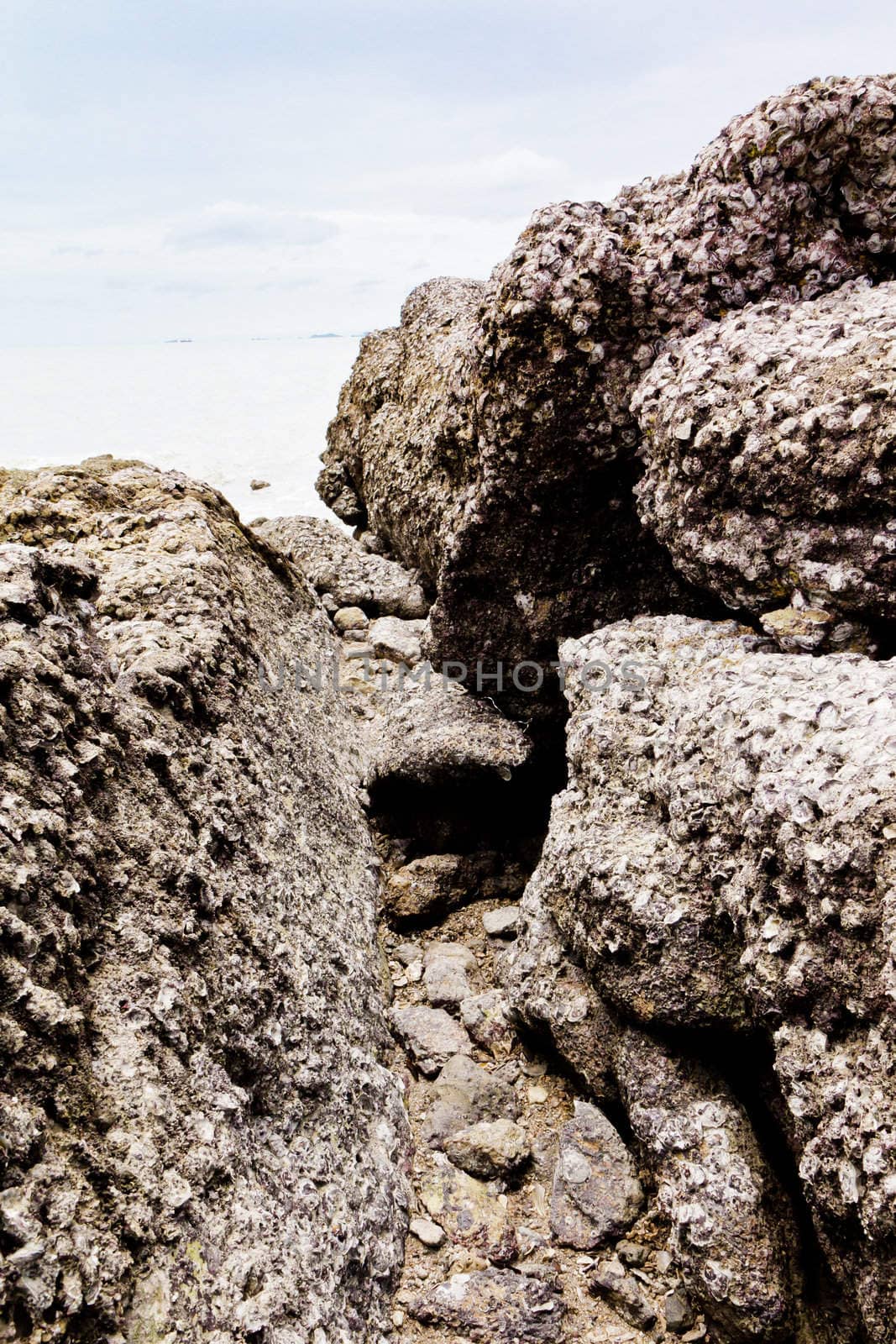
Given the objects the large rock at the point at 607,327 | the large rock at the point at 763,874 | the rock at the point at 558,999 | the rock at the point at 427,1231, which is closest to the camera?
the large rock at the point at 763,874

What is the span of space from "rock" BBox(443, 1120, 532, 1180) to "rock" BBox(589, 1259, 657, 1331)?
0.60 m

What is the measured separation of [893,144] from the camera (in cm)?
449

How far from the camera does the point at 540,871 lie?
201 inches

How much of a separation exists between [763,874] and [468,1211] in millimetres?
2221

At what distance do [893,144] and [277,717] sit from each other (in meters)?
4.93

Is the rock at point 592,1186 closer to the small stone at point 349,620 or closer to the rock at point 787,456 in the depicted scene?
the rock at point 787,456

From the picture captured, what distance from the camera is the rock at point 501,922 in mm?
5781

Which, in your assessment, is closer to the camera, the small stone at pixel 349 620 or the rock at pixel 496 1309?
the rock at pixel 496 1309

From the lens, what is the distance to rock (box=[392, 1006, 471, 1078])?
4.73 meters

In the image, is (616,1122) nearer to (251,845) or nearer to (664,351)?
(251,845)

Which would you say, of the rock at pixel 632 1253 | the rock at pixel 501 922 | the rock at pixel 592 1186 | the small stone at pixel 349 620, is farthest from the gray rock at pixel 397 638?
the rock at pixel 632 1253

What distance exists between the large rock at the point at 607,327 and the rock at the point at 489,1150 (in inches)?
131

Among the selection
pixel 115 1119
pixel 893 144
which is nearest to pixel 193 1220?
pixel 115 1119

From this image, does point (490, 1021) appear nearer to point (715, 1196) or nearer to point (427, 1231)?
point (427, 1231)
